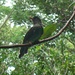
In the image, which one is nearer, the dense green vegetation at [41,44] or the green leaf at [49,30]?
the green leaf at [49,30]

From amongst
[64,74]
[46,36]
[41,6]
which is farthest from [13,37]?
[46,36]

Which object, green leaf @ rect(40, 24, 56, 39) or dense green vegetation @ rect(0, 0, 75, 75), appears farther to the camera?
dense green vegetation @ rect(0, 0, 75, 75)

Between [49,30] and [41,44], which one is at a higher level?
[49,30]

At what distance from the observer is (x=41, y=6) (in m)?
11.4

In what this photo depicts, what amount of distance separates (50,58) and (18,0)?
778cm

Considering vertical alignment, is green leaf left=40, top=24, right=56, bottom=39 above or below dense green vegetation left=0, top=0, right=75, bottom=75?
above

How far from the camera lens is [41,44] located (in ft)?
18.4

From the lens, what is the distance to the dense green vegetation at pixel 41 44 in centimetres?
490

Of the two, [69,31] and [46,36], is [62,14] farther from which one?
[46,36]

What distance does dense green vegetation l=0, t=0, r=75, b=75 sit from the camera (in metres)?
4.90

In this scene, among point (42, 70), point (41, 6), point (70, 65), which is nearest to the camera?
point (70, 65)

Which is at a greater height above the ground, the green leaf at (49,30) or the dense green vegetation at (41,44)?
the green leaf at (49,30)

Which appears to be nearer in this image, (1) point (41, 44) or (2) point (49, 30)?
(2) point (49, 30)

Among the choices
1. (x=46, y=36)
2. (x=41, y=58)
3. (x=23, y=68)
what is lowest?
(x=23, y=68)
